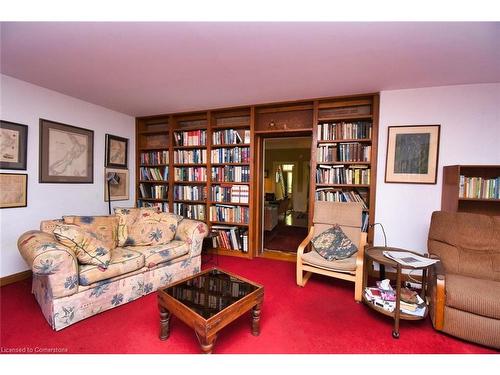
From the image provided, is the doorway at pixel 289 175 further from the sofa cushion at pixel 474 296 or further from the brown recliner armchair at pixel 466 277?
the sofa cushion at pixel 474 296

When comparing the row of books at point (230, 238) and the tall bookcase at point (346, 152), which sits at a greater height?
the tall bookcase at point (346, 152)

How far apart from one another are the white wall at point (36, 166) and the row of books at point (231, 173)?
5.59 feet

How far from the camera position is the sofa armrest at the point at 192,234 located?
8.23ft

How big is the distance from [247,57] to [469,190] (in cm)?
245

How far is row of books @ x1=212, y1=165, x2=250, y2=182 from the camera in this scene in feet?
10.6

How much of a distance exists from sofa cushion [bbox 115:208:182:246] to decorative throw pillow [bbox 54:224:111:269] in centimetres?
53

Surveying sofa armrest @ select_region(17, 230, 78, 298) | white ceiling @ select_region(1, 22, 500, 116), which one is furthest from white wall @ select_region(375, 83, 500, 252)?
sofa armrest @ select_region(17, 230, 78, 298)

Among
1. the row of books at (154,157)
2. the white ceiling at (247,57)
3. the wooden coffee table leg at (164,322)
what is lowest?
the wooden coffee table leg at (164,322)

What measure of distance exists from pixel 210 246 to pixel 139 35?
9.06 feet

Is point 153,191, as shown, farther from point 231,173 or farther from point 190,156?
point 231,173

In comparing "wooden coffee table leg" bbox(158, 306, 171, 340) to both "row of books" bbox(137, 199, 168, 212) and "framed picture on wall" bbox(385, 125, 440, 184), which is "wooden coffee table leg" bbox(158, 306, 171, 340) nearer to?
"row of books" bbox(137, 199, 168, 212)

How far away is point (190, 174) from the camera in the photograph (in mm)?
3564

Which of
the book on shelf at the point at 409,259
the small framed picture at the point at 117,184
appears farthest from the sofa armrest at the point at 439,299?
the small framed picture at the point at 117,184
